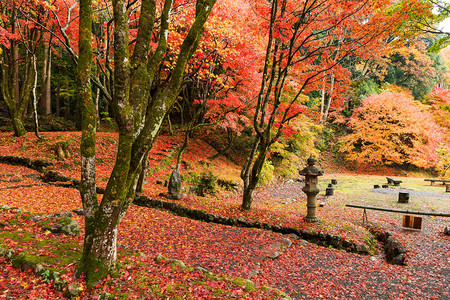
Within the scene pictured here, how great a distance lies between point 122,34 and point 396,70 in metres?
32.4

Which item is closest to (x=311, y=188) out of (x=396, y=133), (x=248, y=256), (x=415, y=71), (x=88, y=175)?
(x=248, y=256)

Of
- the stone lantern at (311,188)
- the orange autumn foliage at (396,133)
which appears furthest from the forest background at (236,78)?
the stone lantern at (311,188)

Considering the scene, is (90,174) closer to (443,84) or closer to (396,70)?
(396,70)

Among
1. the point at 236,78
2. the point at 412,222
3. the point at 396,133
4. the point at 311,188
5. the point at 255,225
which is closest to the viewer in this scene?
the point at 255,225

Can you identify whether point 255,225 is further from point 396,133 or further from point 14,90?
point 396,133

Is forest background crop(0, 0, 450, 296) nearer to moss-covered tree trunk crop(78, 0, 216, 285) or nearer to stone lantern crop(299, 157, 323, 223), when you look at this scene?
moss-covered tree trunk crop(78, 0, 216, 285)

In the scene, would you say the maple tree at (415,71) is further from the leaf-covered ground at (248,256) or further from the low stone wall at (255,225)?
the low stone wall at (255,225)

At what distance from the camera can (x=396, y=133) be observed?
2058 cm

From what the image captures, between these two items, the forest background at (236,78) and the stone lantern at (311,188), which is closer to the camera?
the forest background at (236,78)

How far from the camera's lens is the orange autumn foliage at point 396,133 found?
19.5 meters

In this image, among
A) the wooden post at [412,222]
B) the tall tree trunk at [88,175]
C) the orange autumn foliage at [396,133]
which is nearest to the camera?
the tall tree trunk at [88,175]

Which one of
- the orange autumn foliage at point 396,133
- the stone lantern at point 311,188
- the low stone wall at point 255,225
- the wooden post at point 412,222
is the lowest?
the low stone wall at point 255,225

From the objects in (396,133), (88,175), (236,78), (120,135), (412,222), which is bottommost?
(412,222)

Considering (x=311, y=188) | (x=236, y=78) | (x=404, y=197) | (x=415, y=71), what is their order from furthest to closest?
(x=415, y=71)
(x=236, y=78)
(x=404, y=197)
(x=311, y=188)
